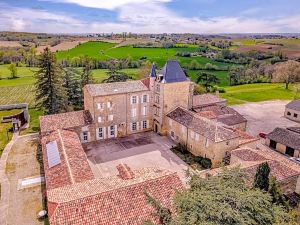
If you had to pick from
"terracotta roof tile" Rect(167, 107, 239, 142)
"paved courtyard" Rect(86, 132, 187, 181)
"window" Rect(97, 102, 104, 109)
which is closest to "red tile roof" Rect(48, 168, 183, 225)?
"paved courtyard" Rect(86, 132, 187, 181)

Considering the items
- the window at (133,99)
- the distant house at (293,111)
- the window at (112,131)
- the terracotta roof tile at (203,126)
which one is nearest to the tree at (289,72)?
the distant house at (293,111)

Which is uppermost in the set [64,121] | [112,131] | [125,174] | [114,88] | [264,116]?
[114,88]

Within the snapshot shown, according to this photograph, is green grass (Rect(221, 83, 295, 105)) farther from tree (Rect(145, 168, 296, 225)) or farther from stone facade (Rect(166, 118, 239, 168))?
tree (Rect(145, 168, 296, 225))

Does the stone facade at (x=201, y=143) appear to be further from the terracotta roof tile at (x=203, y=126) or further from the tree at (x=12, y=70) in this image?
the tree at (x=12, y=70)

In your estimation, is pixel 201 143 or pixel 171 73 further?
pixel 171 73

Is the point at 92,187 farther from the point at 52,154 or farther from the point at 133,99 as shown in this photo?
the point at 133,99

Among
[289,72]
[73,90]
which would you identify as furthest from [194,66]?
[73,90]

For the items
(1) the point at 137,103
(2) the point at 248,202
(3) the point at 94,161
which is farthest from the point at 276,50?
(2) the point at 248,202
